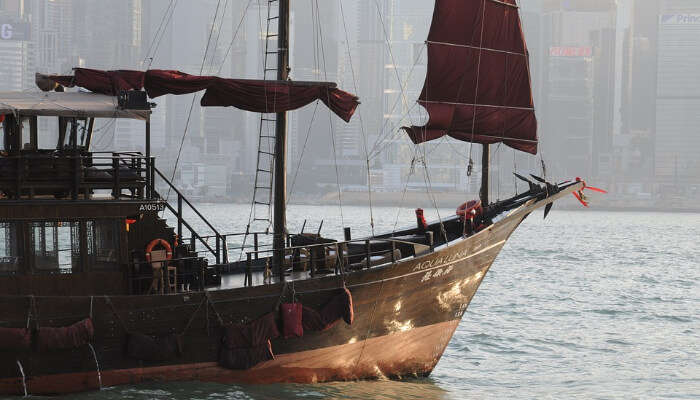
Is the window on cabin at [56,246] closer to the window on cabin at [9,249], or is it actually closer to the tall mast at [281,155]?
the window on cabin at [9,249]

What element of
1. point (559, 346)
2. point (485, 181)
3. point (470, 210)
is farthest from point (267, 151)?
point (470, 210)

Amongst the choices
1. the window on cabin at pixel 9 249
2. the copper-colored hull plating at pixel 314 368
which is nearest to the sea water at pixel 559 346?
the copper-colored hull plating at pixel 314 368

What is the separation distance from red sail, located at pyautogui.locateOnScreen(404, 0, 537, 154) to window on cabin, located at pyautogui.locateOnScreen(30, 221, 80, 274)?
9.66 metres

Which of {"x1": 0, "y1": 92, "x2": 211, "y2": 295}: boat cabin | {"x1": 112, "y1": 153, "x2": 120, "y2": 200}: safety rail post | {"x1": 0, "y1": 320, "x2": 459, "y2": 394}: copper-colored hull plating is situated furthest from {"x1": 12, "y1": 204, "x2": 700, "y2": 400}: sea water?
{"x1": 112, "y1": 153, "x2": 120, "y2": 200}: safety rail post

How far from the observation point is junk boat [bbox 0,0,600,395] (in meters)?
15.5

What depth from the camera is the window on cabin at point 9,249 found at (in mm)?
15500

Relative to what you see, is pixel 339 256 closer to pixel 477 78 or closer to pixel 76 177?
pixel 76 177

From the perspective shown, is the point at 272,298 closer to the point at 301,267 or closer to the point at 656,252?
the point at 301,267

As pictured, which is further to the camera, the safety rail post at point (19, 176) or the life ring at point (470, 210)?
the life ring at point (470, 210)

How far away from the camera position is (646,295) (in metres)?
41.9

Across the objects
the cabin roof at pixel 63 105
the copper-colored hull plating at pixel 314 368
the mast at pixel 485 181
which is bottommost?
the copper-colored hull plating at pixel 314 368

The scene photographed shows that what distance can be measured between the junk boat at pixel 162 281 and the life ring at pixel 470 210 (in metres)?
0.46

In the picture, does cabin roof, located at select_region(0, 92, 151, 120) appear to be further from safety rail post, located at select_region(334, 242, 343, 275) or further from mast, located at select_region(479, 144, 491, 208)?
mast, located at select_region(479, 144, 491, 208)

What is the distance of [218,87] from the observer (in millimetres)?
17828
